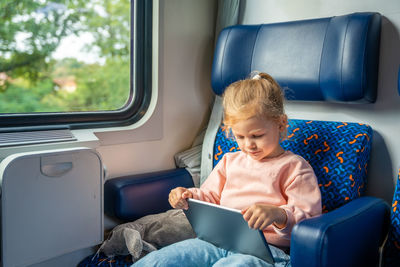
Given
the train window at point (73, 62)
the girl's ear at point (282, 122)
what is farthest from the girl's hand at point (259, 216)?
the train window at point (73, 62)

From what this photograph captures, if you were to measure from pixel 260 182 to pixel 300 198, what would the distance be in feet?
0.58

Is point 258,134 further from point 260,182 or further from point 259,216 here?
point 259,216

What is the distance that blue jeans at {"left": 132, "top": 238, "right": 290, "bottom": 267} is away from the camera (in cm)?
134

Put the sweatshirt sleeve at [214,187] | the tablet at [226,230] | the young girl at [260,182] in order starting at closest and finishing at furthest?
the tablet at [226,230], the young girl at [260,182], the sweatshirt sleeve at [214,187]

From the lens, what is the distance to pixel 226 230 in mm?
1350

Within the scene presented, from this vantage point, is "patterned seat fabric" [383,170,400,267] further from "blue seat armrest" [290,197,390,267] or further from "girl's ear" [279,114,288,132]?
"girl's ear" [279,114,288,132]

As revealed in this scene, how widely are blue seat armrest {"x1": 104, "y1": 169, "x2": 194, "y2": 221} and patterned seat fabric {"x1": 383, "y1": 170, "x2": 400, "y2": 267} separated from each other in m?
1.08

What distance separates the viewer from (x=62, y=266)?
1814 millimetres

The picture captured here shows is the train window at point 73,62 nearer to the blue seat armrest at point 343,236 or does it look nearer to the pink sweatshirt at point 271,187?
the pink sweatshirt at point 271,187

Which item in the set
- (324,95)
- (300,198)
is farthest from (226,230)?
(324,95)

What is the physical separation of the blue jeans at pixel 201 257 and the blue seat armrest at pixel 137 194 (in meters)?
0.49

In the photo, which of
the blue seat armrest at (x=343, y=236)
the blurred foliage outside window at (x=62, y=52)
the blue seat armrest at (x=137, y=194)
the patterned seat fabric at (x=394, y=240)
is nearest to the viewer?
the blue seat armrest at (x=343, y=236)

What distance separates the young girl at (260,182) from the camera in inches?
54.3

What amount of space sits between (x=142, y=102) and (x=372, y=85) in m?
1.27
